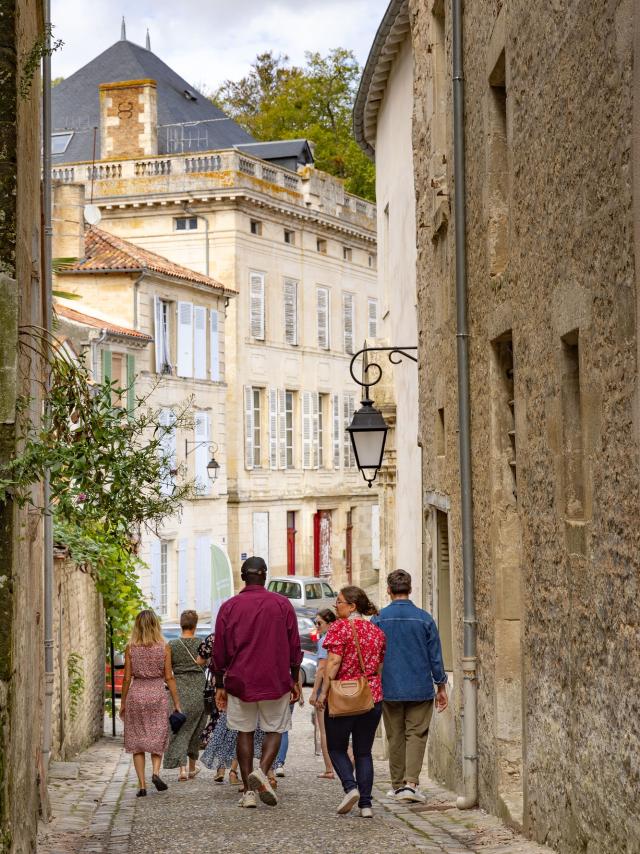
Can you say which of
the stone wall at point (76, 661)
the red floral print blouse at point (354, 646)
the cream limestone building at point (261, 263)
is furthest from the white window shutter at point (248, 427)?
the red floral print blouse at point (354, 646)

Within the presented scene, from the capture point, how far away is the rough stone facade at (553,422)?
596 centimetres

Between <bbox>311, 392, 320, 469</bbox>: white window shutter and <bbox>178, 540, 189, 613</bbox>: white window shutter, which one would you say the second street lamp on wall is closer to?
<bbox>178, 540, 189, 613</bbox>: white window shutter

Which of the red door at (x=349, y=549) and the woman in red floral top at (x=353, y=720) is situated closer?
the woman in red floral top at (x=353, y=720)

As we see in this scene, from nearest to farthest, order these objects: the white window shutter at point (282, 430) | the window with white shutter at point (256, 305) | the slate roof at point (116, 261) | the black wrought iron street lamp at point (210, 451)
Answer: the slate roof at point (116, 261)
the black wrought iron street lamp at point (210, 451)
the window with white shutter at point (256, 305)
the white window shutter at point (282, 430)

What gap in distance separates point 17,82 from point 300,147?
4225 centimetres

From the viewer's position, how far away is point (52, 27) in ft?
25.7

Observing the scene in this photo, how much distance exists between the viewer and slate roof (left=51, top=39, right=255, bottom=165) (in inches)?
1886

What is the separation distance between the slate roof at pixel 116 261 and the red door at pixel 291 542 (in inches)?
379

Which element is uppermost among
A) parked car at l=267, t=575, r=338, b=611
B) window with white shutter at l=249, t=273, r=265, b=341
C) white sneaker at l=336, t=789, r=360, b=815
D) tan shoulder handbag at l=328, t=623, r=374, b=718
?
window with white shutter at l=249, t=273, r=265, b=341

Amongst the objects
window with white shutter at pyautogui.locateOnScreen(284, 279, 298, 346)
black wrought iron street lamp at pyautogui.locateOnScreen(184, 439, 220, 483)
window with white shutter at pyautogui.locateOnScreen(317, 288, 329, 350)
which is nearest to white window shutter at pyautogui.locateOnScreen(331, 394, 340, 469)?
window with white shutter at pyautogui.locateOnScreen(317, 288, 329, 350)

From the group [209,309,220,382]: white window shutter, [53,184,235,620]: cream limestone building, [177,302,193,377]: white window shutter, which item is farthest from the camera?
[209,309,220,382]: white window shutter

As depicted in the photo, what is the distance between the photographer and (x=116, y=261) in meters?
36.1

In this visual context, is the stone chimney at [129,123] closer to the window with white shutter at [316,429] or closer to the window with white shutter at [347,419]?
the window with white shutter at [316,429]

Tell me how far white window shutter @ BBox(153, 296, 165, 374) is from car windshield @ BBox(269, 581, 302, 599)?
598 centimetres
